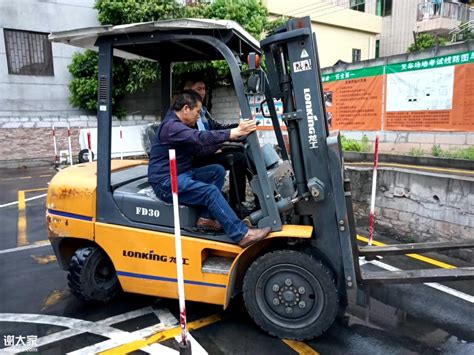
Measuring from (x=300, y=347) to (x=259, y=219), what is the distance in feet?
3.71

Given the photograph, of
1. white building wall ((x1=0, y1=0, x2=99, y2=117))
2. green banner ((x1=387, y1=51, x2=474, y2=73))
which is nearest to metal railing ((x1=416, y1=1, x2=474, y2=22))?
green banner ((x1=387, y1=51, x2=474, y2=73))

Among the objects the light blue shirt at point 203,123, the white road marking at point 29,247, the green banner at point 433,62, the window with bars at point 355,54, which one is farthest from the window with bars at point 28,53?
the window with bars at point 355,54

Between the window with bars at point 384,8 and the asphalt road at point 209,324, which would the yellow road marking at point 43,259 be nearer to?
the asphalt road at point 209,324

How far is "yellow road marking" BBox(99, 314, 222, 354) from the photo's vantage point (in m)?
3.24

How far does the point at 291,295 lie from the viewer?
331cm

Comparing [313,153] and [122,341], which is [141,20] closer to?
[313,153]

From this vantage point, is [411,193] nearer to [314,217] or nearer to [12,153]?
[314,217]

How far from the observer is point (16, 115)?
15461 millimetres

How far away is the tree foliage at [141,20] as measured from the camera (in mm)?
14641

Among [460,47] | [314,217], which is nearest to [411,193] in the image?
[314,217]

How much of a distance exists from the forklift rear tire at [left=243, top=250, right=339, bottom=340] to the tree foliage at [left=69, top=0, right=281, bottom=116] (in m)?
11.7

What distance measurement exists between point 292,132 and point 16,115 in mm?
15321

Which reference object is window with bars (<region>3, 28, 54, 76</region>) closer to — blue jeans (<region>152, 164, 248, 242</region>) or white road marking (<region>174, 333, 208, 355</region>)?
blue jeans (<region>152, 164, 248, 242</region>)

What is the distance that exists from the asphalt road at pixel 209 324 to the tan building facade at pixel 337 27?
639 inches
